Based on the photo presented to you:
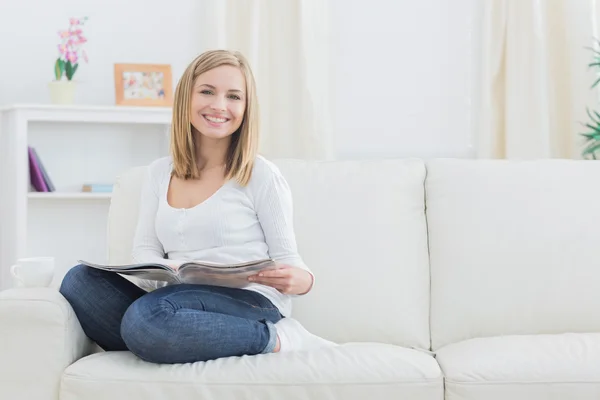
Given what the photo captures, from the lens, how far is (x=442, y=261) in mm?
2238

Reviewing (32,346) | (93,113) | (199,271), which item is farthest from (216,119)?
(93,113)

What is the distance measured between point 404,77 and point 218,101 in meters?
1.87

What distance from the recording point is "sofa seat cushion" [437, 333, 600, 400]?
68.9 inches

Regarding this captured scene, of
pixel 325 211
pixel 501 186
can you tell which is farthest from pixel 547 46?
pixel 325 211

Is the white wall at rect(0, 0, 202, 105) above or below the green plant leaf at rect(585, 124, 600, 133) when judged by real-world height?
above

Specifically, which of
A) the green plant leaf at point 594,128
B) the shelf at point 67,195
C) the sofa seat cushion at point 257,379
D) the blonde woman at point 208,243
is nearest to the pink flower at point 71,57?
the shelf at point 67,195

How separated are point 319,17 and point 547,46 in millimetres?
999

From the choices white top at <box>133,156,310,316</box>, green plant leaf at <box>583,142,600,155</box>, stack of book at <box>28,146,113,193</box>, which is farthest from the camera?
green plant leaf at <box>583,142,600,155</box>

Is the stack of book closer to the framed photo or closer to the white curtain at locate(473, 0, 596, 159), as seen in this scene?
the framed photo

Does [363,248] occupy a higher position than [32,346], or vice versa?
[363,248]

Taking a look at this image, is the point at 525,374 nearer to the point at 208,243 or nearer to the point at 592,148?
the point at 208,243

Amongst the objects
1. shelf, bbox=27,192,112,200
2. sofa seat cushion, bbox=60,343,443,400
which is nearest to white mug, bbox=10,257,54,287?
sofa seat cushion, bbox=60,343,443,400

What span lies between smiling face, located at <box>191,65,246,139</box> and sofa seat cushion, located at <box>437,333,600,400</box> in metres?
0.76

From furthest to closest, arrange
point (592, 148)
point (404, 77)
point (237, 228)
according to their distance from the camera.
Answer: point (404, 77) < point (592, 148) < point (237, 228)
